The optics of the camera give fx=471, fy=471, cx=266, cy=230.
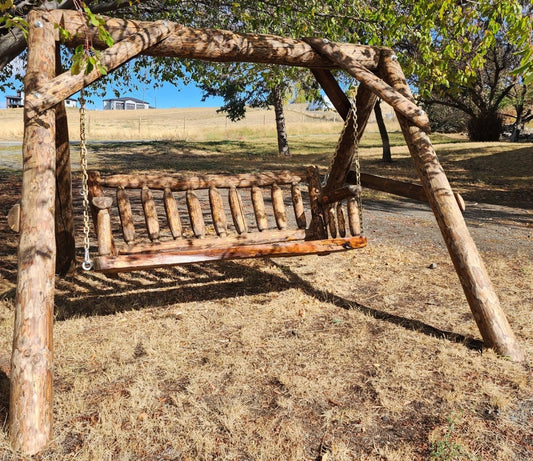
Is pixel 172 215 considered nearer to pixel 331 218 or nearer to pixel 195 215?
pixel 195 215

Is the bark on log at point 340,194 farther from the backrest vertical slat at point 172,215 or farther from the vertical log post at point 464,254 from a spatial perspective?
the backrest vertical slat at point 172,215

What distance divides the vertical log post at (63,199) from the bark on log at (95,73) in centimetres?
132

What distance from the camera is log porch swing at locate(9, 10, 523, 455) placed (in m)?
2.70

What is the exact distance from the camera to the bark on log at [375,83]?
406 cm

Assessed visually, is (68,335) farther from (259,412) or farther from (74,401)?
(259,412)

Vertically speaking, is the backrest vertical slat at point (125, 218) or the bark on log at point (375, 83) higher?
the bark on log at point (375, 83)

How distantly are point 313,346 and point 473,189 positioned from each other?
479 inches

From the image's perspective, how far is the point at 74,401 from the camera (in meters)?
2.97

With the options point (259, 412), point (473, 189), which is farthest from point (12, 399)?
point (473, 189)

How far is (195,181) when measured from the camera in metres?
5.02

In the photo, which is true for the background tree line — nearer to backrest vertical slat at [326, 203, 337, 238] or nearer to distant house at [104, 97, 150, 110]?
backrest vertical slat at [326, 203, 337, 238]

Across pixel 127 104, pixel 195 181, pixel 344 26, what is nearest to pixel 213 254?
pixel 195 181

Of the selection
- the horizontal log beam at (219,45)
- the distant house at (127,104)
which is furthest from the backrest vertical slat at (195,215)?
the distant house at (127,104)

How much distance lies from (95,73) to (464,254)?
10.2ft
